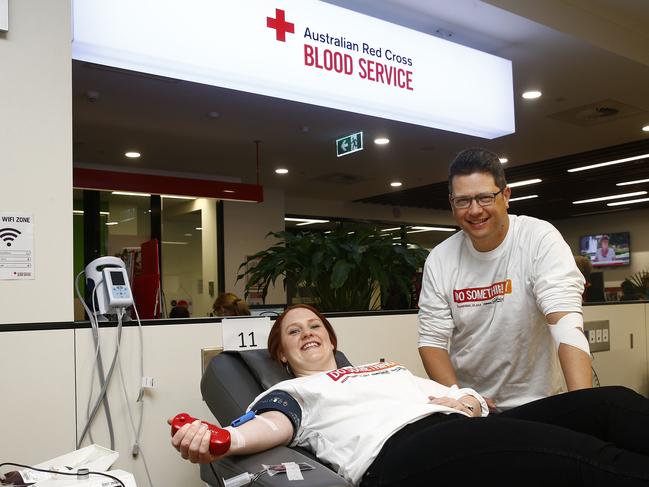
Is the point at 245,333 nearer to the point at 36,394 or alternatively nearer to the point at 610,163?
the point at 36,394

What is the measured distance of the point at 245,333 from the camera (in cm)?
232

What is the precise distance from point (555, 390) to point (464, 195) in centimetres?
67

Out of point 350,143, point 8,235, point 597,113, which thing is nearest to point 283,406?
point 8,235

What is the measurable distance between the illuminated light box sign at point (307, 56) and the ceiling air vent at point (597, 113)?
2.44 m

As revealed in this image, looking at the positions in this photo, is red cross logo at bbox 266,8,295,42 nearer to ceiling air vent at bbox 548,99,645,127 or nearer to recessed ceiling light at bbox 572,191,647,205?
ceiling air vent at bbox 548,99,645,127

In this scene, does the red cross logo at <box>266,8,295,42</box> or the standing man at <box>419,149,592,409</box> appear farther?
the red cross logo at <box>266,8,295,42</box>

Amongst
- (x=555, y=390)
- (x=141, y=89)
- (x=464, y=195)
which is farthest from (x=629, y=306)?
(x=141, y=89)

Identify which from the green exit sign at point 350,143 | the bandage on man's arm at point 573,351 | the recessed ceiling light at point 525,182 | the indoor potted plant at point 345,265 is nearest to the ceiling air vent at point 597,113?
the green exit sign at point 350,143

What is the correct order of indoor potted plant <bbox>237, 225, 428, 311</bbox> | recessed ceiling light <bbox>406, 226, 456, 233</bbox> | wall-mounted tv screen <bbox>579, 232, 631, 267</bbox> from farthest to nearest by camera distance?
wall-mounted tv screen <bbox>579, 232, 631, 267</bbox>, recessed ceiling light <bbox>406, 226, 456, 233</bbox>, indoor potted plant <bbox>237, 225, 428, 311</bbox>

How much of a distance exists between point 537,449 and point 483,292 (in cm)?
68

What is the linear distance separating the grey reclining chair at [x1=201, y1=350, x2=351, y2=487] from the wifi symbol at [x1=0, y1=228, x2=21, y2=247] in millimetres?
693

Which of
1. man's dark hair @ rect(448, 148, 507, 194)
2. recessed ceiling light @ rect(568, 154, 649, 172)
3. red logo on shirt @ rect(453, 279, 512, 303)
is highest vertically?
recessed ceiling light @ rect(568, 154, 649, 172)

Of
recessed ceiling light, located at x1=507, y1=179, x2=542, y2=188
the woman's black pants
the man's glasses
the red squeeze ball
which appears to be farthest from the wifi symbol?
recessed ceiling light, located at x1=507, y1=179, x2=542, y2=188

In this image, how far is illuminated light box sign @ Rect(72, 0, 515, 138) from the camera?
232cm
